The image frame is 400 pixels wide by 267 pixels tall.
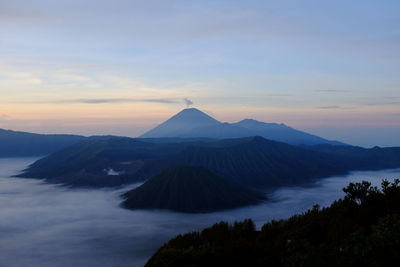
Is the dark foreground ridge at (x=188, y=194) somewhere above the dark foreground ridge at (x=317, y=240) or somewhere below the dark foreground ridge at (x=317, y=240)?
below

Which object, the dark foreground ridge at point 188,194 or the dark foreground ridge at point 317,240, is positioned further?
the dark foreground ridge at point 188,194

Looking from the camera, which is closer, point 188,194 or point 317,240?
point 317,240

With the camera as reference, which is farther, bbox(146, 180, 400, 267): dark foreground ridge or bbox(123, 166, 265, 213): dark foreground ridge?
bbox(123, 166, 265, 213): dark foreground ridge

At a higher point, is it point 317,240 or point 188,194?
point 317,240

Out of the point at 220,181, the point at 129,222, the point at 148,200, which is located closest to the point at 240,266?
the point at 129,222

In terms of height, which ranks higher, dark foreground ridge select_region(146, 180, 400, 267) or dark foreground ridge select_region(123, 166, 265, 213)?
dark foreground ridge select_region(146, 180, 400, 267)
